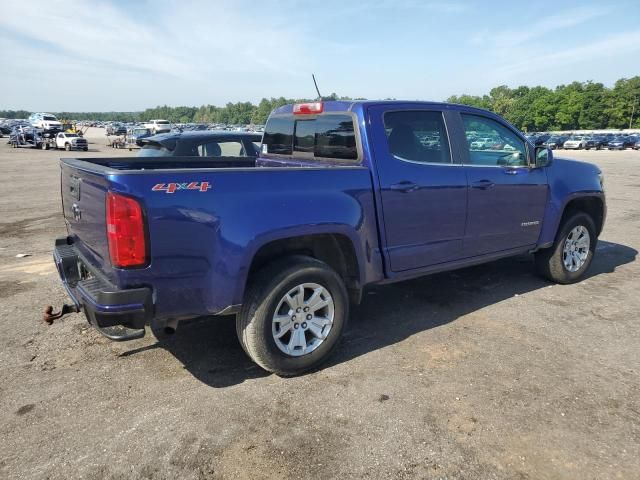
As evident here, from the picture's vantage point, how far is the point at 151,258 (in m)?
2.87

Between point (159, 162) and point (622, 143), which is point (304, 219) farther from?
point (622, 143)

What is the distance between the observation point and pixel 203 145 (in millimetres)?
8266

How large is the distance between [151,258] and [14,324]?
2.41 meters

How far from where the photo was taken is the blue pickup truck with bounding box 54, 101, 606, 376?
288 cm

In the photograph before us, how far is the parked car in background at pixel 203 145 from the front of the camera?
8.09m

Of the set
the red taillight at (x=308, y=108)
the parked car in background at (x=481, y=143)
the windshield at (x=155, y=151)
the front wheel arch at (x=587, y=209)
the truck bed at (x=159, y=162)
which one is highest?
the red taillight at (x=308, y=108)

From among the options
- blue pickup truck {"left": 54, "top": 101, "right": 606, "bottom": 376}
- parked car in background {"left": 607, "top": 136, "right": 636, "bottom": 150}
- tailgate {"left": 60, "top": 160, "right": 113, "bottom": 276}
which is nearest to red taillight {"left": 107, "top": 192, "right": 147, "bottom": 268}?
blue pickup truck {"left": 54, "top": 101, "right": 606, "bottom": 376}

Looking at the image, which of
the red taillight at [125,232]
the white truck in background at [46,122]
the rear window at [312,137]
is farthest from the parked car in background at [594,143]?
the red taillight at [125,232]

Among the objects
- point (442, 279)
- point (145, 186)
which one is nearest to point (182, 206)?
point (145, 186)

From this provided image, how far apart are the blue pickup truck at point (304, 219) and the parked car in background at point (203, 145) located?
3130 millimetres

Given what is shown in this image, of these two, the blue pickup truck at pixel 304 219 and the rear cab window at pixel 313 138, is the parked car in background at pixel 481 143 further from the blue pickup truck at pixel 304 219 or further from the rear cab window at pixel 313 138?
the rear cab window at pixel 313 138

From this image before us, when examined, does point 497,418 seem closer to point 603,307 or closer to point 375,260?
point 375,260

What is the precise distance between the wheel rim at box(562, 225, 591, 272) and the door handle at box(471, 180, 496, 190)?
1622mm

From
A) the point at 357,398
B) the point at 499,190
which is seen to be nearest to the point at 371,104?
the point at 499,190
